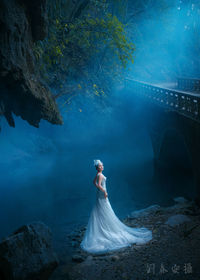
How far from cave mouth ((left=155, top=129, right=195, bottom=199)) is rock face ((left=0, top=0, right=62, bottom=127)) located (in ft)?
33.3

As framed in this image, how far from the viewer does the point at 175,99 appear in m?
13.9

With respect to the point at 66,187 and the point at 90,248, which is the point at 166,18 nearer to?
the point at 66,187

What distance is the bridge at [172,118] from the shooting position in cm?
1109

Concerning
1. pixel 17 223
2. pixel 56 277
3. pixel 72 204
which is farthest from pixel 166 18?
pixel 56 277

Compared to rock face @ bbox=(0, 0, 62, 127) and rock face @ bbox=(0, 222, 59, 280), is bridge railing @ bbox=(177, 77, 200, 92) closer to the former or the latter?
rock face @ bbox=(0, 0, 62, 127)

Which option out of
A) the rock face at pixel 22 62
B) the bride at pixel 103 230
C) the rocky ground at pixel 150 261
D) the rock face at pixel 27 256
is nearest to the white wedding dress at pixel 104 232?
the bride at pixel 103 230

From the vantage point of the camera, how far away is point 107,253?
6453 millimetres

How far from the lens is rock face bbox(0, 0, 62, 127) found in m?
7.47

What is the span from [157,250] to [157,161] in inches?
565

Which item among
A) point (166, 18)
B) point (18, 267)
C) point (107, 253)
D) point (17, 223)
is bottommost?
point (17, 223)

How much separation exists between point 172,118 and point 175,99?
1136 millimetres

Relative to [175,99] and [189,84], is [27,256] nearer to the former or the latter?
[175,99]

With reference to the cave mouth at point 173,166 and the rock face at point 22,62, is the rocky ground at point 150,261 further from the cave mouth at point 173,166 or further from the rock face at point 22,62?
the cave mouth at point 173,166

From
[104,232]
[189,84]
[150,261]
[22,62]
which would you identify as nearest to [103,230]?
[104,232]
